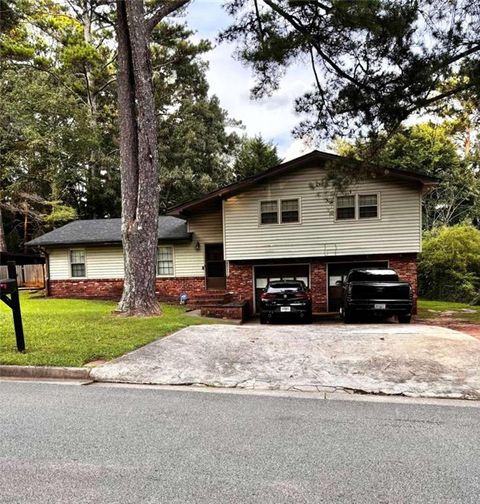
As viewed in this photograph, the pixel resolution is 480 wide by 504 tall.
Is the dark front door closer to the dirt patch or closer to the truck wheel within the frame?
the truck wheel

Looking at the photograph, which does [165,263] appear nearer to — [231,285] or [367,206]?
[231,285]

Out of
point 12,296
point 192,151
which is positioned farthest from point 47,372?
point 192,151

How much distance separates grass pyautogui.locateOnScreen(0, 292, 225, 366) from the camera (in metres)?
7.35

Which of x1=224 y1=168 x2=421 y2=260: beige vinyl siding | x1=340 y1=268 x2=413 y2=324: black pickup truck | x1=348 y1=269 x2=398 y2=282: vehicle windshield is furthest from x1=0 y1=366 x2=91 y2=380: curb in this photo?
x1=224 y1=168 x2=421 y2=260: beige vinyl siding

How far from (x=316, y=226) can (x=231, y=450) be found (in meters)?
14.5

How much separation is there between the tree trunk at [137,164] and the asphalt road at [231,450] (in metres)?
7.40

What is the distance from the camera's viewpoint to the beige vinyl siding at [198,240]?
20312mm

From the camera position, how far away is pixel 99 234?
71.3ft

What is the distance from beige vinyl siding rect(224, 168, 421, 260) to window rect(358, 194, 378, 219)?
199mm

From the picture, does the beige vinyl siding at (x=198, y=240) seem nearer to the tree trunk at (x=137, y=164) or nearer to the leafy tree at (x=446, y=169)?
the tree trunk at (x=137, y=164)

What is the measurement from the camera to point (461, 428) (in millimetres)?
4570

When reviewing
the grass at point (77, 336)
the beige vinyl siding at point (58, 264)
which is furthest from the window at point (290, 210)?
the beige vinyl siding at point (58, 264)

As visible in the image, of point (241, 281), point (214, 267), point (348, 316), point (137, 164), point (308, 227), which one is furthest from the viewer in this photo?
point (214, 267)

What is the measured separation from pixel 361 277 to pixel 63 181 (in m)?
22.6
